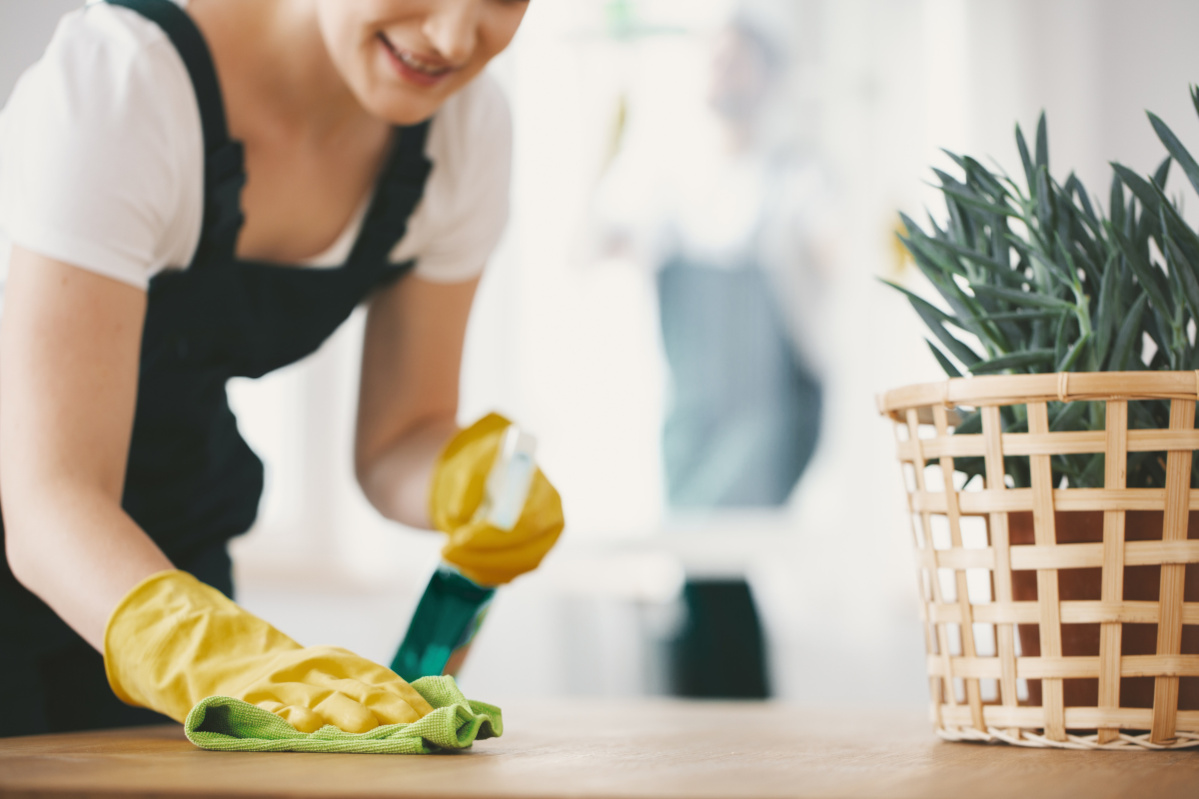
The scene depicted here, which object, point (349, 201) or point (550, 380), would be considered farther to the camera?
point (550, 380)

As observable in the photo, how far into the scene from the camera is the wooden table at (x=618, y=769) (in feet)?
1.25

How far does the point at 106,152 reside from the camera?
689mm

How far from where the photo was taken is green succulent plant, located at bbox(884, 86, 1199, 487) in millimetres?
563

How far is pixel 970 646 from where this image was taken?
590 mm

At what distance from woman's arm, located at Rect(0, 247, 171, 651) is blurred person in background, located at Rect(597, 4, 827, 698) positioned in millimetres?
1832

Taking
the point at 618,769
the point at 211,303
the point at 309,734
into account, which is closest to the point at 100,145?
the point at 211,303

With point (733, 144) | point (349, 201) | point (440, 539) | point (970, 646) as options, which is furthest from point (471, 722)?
point (733, 144)

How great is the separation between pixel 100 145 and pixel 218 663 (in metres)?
0.35

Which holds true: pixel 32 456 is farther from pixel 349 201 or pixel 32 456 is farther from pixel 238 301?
pixel 349 201

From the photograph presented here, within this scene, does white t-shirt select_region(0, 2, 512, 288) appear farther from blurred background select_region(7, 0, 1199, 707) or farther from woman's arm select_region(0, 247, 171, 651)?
blurred background select_region(7, 0, 1199, 707)

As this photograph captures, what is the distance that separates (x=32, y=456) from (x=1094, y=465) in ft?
2.03

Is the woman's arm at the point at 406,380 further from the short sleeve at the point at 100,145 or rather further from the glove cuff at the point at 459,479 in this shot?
the short sleeve at the point at 100,145

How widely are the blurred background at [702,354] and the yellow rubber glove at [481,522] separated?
1.50 metres

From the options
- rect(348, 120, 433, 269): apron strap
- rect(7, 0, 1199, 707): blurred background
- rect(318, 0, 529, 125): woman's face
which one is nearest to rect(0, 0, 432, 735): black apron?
rect(348, 120, 433, 269): apron strap
